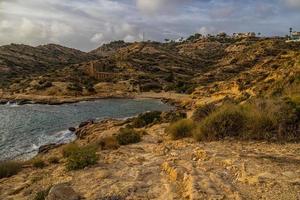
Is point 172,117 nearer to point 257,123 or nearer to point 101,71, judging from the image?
point 257,123

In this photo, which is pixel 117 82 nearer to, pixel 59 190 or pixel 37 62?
pixel 37 62

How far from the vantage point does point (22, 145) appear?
34.0 meters

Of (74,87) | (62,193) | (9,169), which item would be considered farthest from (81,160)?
(74,87)

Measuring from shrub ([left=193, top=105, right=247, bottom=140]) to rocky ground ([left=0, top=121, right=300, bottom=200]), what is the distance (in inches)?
A: 26.8

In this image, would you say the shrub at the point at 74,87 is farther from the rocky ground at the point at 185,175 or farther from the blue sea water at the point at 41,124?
the rocky ground at the point at 185,175

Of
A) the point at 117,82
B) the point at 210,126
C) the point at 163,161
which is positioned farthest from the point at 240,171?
the point at 117,82

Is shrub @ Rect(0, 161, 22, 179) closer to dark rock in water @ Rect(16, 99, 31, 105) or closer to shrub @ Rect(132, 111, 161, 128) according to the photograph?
shrub @ Rect(132, 111, 161, 128)

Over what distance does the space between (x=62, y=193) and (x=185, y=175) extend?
340 cm

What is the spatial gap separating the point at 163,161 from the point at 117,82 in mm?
85256

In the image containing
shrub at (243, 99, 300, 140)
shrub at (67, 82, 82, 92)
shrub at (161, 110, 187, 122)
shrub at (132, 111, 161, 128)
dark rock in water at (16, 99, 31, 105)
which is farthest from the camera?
shrub at (67, 82, 82, 92)

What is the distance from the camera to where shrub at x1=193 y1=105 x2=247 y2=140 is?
15.6m

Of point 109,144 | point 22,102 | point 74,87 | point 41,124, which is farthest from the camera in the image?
point 74,87

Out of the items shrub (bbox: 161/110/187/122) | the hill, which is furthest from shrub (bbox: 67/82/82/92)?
shrub (bbox: 161/110/187/122)

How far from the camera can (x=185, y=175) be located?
426 inches
